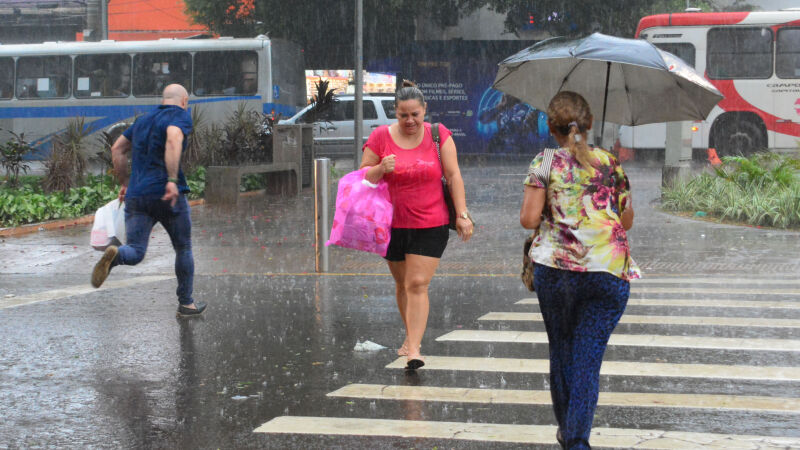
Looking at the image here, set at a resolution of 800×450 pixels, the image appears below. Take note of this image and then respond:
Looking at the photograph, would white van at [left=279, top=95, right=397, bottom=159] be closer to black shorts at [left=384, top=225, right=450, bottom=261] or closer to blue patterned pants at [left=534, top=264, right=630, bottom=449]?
black shorts at [left=384, top=225, right=450, bottom=261]

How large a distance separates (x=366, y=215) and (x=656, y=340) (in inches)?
97.9

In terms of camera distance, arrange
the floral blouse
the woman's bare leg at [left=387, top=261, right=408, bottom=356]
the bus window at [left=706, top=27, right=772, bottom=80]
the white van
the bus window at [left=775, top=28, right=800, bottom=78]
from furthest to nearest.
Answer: the white van
the bus window at [left=706, top=27, right=772, bottom=80]
the bus window at [left=775, top=28, right=800, bottom=78]
the woman's bare leg at [left=387, top=261, right=408, bottom=356]
the floral blouse

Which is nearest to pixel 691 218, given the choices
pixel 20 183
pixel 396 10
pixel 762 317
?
pixel 762 317

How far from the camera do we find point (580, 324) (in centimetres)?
425

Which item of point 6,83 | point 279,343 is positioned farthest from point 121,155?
point 6,83

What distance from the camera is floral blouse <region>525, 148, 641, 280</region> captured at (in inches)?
164

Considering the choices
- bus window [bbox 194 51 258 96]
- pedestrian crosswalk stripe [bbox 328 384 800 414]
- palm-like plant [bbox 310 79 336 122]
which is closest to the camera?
pedestrian crosswalk stripe [bbox 328 384 800 414]

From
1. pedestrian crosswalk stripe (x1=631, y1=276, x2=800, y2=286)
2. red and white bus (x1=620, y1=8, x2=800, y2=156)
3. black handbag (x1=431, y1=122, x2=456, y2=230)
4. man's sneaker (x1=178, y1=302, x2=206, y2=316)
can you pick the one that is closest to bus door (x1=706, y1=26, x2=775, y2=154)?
red and white bus (x1=620, y1=8, x2=800, y2=156)

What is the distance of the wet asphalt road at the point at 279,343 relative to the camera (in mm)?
5148

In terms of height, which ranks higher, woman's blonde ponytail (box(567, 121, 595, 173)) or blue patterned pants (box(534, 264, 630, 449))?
woman's blonde ponytail (box(567, 121, 595, 173))

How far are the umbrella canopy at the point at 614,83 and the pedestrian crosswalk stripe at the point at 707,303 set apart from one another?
2592mm

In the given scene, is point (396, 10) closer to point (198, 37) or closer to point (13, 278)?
point (198, 37)

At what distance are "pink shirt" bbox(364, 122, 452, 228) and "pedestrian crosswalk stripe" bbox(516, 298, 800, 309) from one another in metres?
2.94

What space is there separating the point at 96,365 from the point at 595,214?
380 cm
